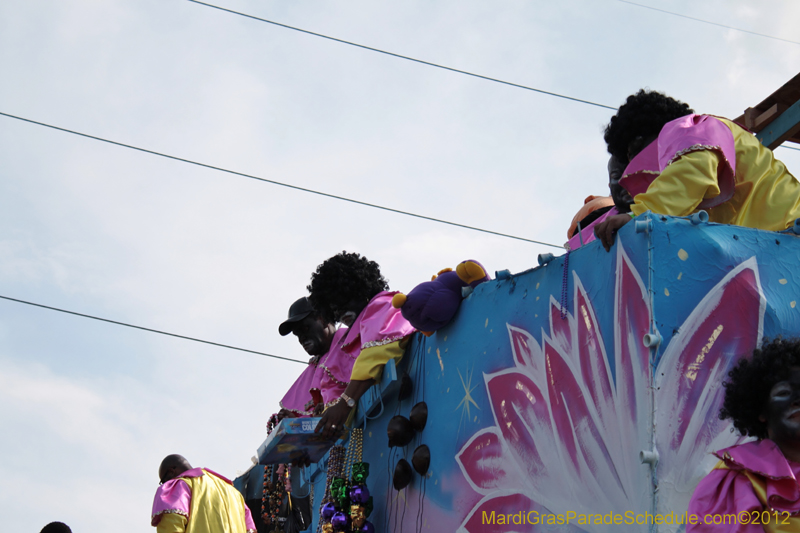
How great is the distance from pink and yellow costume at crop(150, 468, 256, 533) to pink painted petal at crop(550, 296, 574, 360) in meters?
3.26

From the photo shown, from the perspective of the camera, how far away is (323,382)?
5801 millimetres

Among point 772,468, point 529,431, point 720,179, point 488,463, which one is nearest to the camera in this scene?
point 772,468

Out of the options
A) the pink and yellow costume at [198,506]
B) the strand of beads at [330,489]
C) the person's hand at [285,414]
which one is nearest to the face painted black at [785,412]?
the strand of beads at [330,489]

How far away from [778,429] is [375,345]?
2.78 metres

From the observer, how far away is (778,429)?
2.43 m

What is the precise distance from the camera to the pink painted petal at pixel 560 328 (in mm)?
3291

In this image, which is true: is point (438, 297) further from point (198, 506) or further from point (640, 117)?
point (198, 506)

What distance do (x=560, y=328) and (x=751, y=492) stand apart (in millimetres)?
1130

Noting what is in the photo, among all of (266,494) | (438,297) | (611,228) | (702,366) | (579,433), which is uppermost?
(438,297)

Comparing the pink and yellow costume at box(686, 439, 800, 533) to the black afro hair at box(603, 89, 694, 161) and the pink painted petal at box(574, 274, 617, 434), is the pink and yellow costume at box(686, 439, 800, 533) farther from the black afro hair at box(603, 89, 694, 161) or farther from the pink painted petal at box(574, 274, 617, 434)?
the black afro hair at box(603, 89, 694, 161)

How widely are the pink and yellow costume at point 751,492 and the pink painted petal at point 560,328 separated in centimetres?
89

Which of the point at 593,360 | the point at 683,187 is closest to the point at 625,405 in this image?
the point at 593,360

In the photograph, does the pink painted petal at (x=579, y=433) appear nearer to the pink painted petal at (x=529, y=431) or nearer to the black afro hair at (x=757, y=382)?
the pink painted petal at (x=529, y=431)

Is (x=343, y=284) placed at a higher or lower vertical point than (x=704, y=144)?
higher
